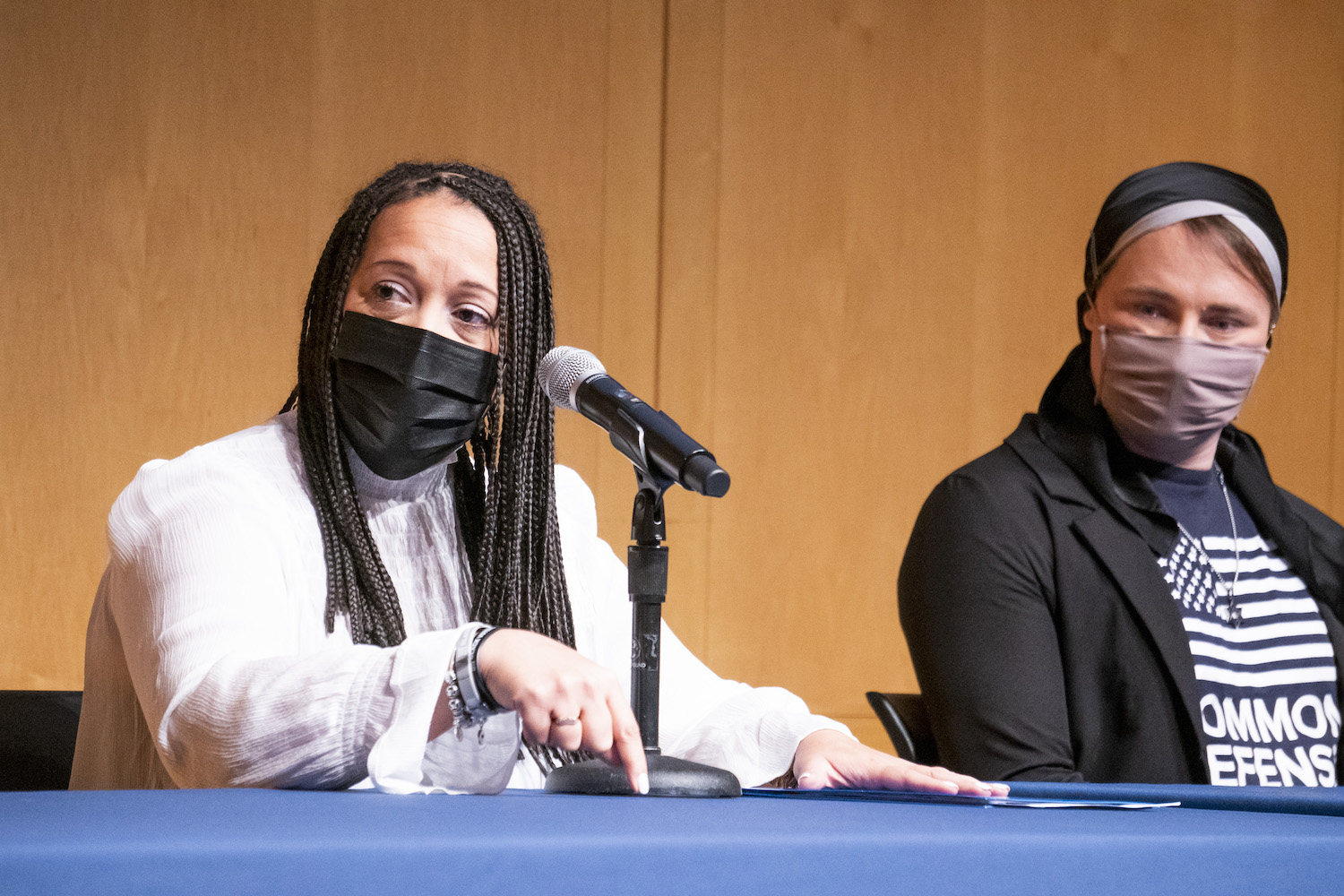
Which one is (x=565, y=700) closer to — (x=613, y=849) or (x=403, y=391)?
(x=613, y=849)

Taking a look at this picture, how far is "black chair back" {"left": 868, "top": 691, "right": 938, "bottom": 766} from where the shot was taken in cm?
189

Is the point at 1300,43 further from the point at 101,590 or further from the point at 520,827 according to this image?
the point at 520,827

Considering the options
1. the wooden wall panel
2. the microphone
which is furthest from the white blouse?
the wooden wall panel

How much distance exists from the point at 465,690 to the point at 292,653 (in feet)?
0.98

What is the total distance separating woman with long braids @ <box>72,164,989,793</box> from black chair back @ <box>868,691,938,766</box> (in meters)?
0.43

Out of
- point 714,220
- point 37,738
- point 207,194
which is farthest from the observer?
point 714,220

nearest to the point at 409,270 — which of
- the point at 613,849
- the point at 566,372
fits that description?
the point at 566,372

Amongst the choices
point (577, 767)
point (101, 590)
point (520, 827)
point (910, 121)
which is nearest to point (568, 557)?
point (101, 590)

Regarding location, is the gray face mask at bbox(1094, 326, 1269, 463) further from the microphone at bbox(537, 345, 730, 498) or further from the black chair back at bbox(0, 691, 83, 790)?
the black chair back at bbox(0, 691, 83, 790)

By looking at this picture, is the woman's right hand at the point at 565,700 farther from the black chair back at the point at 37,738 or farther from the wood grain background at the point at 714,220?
the wood grain background at the point at 714,220

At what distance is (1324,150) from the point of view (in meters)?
3.70

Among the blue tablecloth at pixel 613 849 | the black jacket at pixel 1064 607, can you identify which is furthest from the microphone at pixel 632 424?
the black jacket at pixel 1064 607

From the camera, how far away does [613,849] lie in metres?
0.65

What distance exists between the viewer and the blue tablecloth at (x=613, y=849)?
0.61 metres
